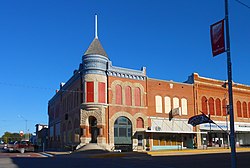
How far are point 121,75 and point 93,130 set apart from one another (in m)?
8.17

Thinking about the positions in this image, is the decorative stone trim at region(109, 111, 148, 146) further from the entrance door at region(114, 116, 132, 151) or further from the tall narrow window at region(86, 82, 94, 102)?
the tall narrow window at region(86, 82, 94, 102)

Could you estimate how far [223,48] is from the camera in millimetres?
12109

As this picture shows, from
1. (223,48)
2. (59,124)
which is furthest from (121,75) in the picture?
(223,48)

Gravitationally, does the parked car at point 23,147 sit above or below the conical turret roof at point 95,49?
below

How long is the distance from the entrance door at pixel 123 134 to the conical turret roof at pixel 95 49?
8994mm

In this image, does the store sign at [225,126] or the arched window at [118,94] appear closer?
the arched window at [118,94]

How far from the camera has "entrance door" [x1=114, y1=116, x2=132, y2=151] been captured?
135 feet

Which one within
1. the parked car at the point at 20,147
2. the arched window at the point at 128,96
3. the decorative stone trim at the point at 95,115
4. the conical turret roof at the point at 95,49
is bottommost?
the parked car at the point at 20,147

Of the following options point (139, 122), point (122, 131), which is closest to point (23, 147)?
point (122, 131)

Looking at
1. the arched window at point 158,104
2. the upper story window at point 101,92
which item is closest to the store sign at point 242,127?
the arched window at point 158,104

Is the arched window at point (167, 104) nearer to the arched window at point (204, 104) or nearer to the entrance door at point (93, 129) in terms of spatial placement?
the arched window at point (204, 104)

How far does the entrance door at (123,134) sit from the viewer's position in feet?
135

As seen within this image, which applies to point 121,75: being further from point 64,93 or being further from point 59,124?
point 59,124

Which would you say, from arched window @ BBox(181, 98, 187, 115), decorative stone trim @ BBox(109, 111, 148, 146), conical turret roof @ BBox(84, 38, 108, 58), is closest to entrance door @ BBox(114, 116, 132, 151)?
decorative stone trim @ BBox(109, 111, 148, 146)
